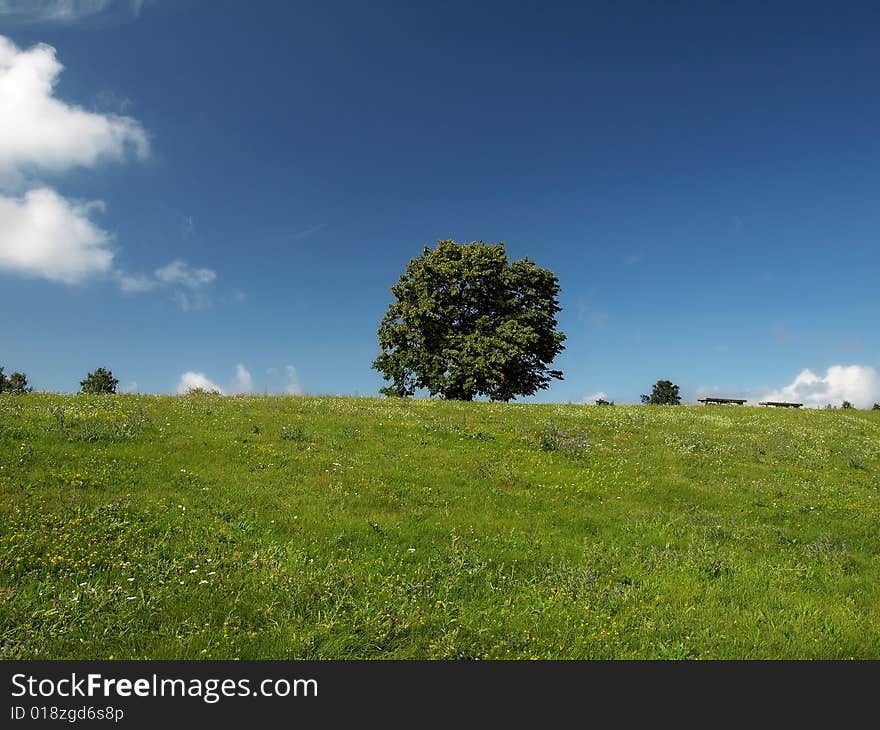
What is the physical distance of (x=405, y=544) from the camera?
428 inches

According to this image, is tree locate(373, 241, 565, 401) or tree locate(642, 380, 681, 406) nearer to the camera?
tree locate(373, 241, 565, 401)

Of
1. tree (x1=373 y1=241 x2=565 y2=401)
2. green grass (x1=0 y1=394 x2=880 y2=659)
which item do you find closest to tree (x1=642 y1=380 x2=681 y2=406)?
tree (x1=373 y1=241 x2=565 y2=401)

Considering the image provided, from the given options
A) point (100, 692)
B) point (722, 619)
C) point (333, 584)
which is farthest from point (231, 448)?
point (722, 619)

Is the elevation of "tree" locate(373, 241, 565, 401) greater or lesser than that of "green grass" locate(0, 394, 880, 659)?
greater

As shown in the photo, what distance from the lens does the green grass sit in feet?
26.0

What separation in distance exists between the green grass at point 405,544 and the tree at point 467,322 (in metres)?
26.4

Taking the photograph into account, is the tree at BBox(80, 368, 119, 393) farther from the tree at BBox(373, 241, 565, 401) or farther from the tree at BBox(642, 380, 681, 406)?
the tree at BBox(642, 380, 681, 406)

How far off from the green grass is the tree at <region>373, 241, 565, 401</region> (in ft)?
86.6

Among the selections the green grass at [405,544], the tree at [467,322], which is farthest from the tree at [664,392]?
the green grass at [405,544]

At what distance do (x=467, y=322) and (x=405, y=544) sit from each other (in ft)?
129

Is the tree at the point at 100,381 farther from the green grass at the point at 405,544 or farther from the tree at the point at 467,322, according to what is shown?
the green grass at the point at 405,544

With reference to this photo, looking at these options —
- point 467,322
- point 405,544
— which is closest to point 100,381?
point 467,322

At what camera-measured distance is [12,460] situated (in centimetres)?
1315

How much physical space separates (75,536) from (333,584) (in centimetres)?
488
